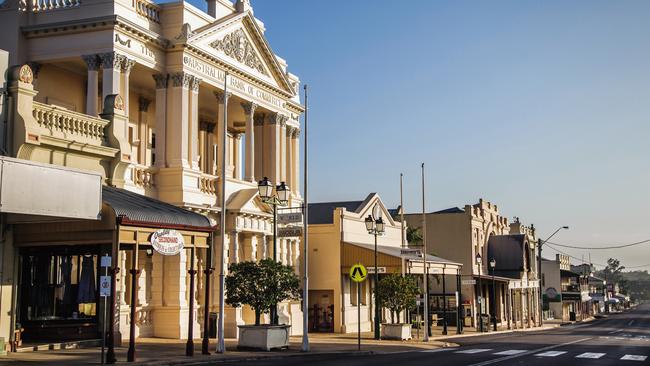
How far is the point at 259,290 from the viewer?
2734cm

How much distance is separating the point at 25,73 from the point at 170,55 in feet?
43.7

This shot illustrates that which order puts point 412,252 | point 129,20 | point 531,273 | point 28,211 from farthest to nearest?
point 531,273, point 412,252, point 129,20, point 28,211

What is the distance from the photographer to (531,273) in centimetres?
8406

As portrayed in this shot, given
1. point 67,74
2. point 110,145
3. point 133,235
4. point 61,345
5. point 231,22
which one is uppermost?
point 231,22

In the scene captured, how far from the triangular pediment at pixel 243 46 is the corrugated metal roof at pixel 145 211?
1235cm

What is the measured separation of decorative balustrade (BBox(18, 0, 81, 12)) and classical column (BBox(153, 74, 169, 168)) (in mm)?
4567

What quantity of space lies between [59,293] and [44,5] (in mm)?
13864

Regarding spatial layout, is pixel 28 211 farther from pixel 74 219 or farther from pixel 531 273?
pixel 531 273

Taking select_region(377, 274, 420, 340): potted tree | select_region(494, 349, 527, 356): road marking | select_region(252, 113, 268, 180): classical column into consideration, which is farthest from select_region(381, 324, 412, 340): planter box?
select_region(252, 113, 268, 180): classical column

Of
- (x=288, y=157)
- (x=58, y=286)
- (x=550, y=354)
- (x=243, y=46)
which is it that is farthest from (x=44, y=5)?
(x=550, y=354)

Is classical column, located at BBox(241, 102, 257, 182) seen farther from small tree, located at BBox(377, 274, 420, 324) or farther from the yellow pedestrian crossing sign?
the yellow pedestrian crossing sign

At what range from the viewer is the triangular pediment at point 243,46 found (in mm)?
35844

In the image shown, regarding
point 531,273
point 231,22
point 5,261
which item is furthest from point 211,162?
point 531,273

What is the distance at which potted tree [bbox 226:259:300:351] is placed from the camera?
26.9m
